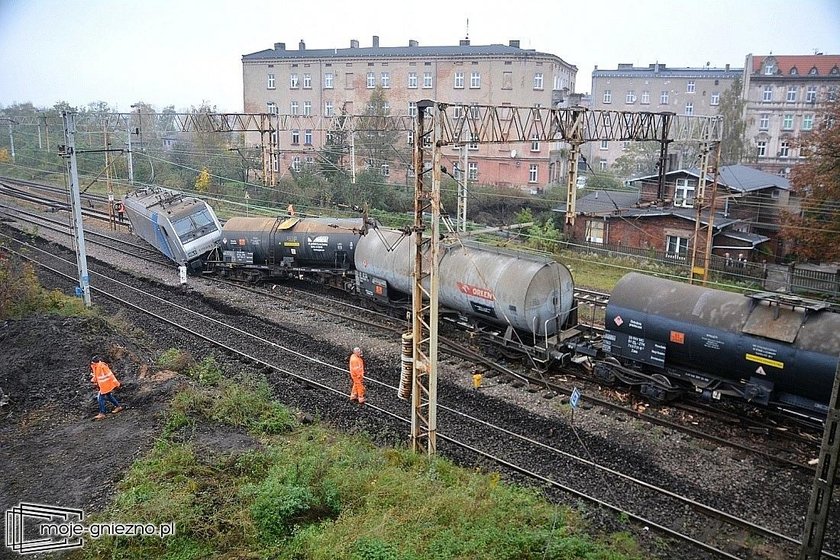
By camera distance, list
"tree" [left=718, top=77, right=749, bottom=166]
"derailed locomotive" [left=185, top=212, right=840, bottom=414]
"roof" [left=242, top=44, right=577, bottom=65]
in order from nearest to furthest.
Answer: "derailed locomotive" [left=185, top=212, right=840, bottom=414] → "roof" [left=242, top=44, right=577, bottom=65] → "tree" [left=718, top=77, right=749, bottom=166]

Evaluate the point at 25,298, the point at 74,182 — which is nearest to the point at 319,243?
the point at 74,182

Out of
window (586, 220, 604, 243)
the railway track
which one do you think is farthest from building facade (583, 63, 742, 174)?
the railway track

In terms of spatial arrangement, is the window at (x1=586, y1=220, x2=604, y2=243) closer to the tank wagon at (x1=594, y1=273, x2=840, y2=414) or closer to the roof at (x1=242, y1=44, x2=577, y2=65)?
the roof at (x1=242, y1=44, x2=577, y2=65)

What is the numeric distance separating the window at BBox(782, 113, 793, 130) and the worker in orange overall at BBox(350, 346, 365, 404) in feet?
167

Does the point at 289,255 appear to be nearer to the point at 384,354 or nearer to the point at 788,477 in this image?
the point at 384,354

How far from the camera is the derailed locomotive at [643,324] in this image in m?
12.8

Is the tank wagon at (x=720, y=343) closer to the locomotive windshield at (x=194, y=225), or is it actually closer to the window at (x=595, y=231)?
the locomotive windshield at (x=194, y=225)

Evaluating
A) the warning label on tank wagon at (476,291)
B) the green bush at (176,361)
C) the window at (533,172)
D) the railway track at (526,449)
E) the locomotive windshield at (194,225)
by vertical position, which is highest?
the window at (533,172)

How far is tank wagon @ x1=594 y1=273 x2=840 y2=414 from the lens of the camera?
41.1 ft

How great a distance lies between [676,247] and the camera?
3275 centimetres

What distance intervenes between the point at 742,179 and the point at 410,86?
2621 cm

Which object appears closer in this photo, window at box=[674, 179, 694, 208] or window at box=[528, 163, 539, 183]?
window at box=[674, 179, 694, 208]

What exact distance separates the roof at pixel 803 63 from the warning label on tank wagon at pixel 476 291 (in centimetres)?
4783

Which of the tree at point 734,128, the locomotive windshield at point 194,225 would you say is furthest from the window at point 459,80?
the locomotive windshield at point 194,225
